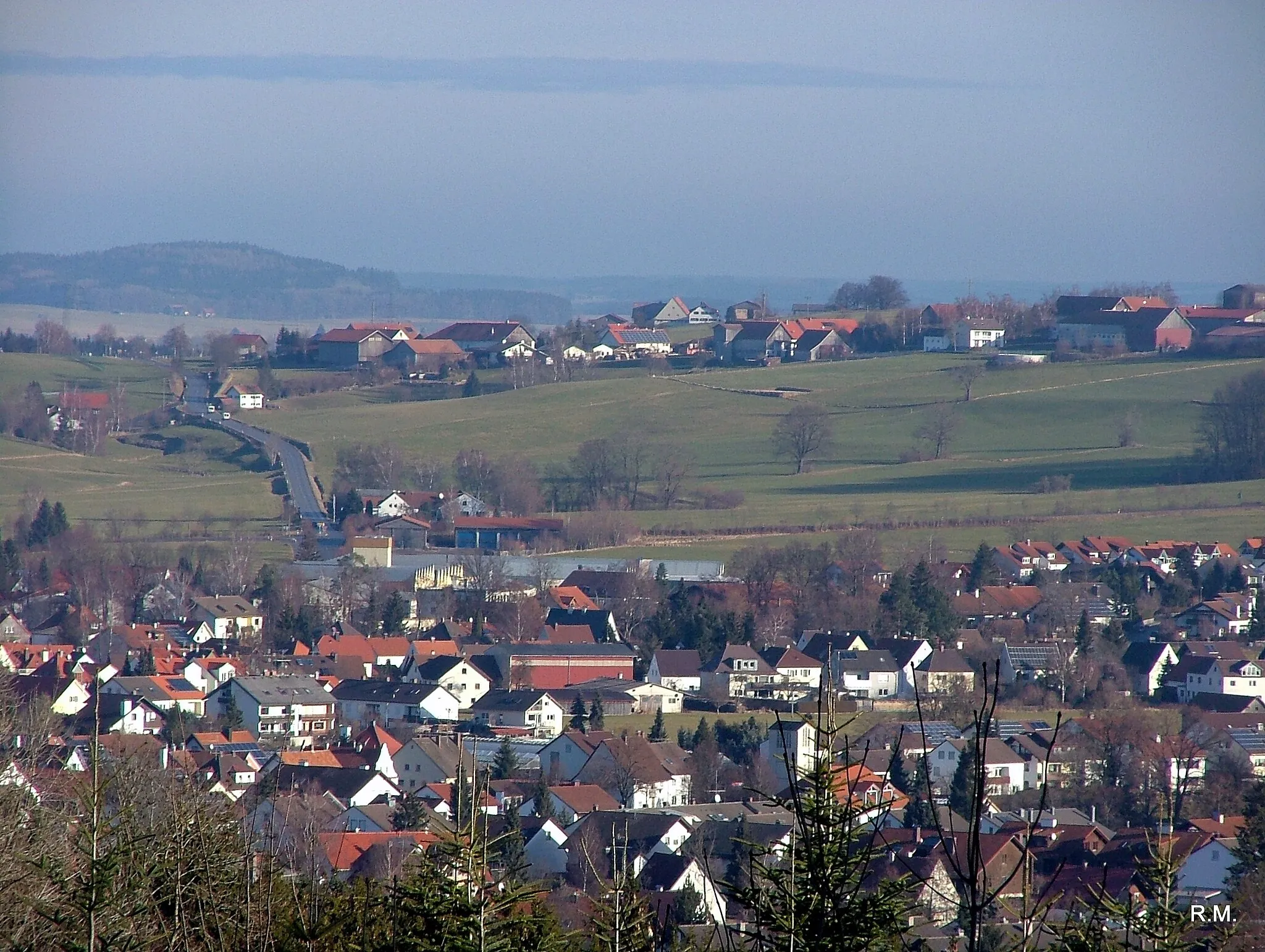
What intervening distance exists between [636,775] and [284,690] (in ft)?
28.4

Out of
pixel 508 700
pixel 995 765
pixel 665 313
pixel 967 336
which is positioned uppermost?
pixel 967 336

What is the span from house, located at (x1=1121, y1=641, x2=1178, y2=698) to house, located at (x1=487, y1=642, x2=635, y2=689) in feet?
30.4

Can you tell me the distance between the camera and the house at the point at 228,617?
37.2 meters

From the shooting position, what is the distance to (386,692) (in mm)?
31469

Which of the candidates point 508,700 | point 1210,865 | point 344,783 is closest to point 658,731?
point 508,700

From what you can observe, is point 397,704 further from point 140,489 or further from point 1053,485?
point 1053,485

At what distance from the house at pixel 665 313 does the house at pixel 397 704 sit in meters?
73.3

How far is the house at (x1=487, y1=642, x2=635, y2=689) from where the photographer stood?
33.9 meters

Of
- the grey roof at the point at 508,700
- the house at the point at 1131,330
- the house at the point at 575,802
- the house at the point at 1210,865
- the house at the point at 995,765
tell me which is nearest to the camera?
the house at the point at 1210,865

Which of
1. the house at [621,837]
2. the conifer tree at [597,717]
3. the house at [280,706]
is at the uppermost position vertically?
the house at [621,837]

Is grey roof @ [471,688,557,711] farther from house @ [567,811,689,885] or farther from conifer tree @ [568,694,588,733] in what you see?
house @ [567,811,689,885]

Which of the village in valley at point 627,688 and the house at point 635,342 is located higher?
the house at point 635,342

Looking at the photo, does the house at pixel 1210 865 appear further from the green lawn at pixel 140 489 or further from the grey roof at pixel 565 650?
the green lawn at pixel 140 489

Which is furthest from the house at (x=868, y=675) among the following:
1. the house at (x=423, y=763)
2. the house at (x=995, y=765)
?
the house at (x=423, y=763)
